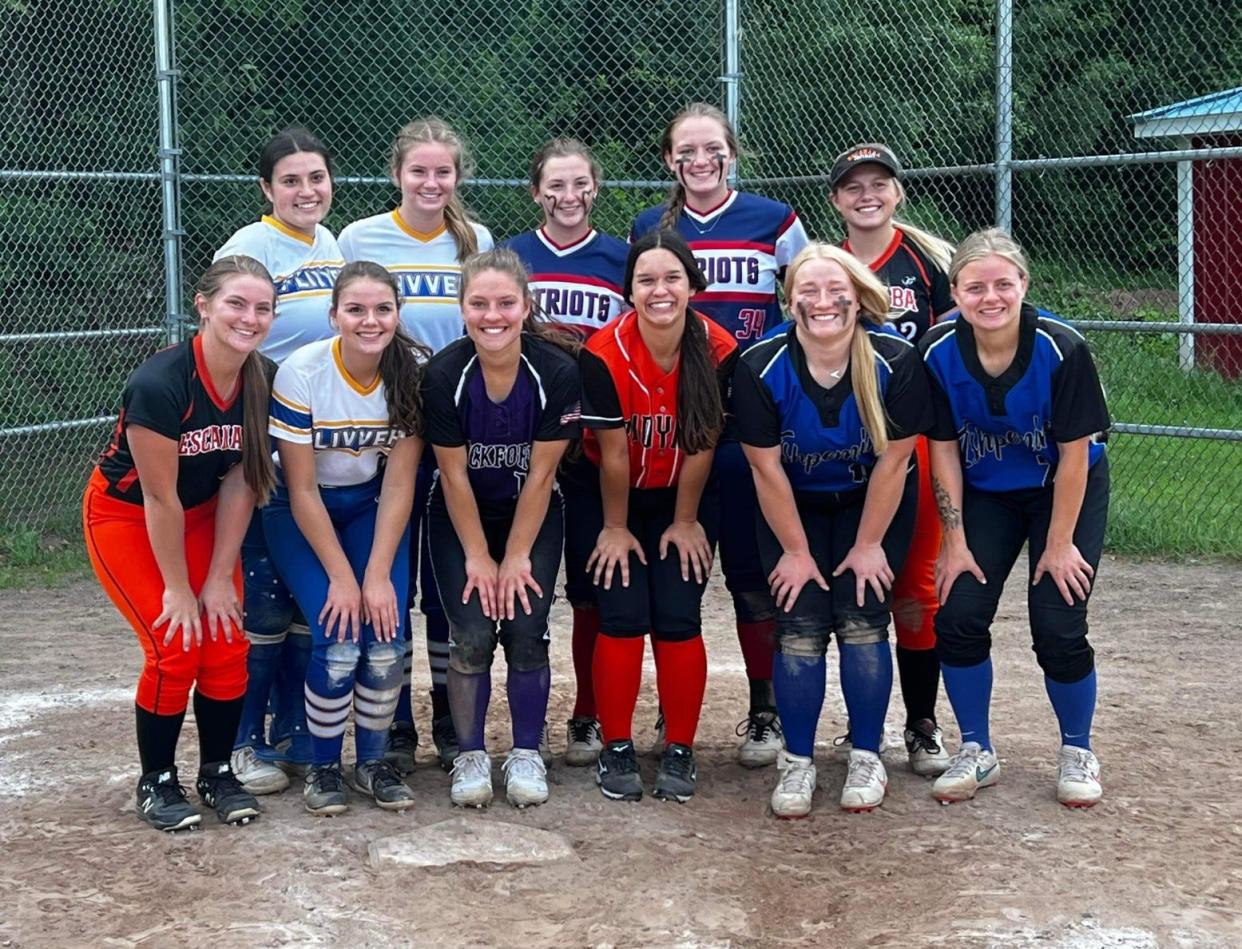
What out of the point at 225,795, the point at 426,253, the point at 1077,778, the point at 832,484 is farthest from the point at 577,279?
the point at 1077,778

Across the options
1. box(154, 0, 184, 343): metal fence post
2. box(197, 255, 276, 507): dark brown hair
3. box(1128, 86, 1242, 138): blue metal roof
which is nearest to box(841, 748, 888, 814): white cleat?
box(197, 255, 276, 507): dark brown hair

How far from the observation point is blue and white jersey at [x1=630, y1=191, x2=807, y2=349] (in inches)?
176

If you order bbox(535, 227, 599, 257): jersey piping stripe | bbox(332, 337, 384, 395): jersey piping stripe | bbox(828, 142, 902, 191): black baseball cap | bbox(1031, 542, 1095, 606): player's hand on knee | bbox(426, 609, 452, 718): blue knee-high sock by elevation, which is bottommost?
bbox(426, 609, 452, 718): blue knee-high sock

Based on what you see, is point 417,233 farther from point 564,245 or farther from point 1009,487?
point 1009,487

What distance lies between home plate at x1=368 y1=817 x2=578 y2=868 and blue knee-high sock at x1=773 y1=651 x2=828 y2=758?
74cm

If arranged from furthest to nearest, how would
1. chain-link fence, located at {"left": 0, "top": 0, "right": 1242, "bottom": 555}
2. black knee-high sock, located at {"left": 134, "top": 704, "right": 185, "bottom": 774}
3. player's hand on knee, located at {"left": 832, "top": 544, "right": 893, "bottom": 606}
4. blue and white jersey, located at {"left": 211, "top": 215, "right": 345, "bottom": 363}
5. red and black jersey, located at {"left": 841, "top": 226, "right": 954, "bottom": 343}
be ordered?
chain-link fence, located at {"left": 0, "top": 0, "right": 1242, "bottom": 555} → red and black jersey, located at {"left": 841, "top": 226, "right": 954, "bottom": 343} → blue and white jersey, located at {"left": 211, "top": 215, "right": 345, "bottom": 363} → player's hand on knee, located at {"left": 832, "top": 544, "right": 893, "bottom": 606} → black knee-high sock, located at {"left": 134, "top": 704, "right": 185, "bottom": 774}

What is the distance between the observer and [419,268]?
4418 mm

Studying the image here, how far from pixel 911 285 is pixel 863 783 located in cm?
148

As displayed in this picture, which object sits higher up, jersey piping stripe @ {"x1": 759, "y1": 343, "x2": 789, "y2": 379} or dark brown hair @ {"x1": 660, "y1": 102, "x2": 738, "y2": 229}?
dark brown hair @ {"x1": 660, "y1": 102, "x2": 738, "y2": 229}

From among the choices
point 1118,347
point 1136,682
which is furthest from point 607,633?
point 1118,347

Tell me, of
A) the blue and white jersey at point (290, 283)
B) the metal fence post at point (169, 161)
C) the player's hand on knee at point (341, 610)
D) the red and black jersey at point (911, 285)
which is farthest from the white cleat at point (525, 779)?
the metal fence post at point (169, 161)

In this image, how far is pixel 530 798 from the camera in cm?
404

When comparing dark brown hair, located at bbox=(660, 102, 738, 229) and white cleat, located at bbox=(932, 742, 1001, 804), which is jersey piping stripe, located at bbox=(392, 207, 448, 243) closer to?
dark brown hair, located at bbox=(660, 102, 738, 229)

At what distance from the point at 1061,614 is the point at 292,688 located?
2225 millimetres
